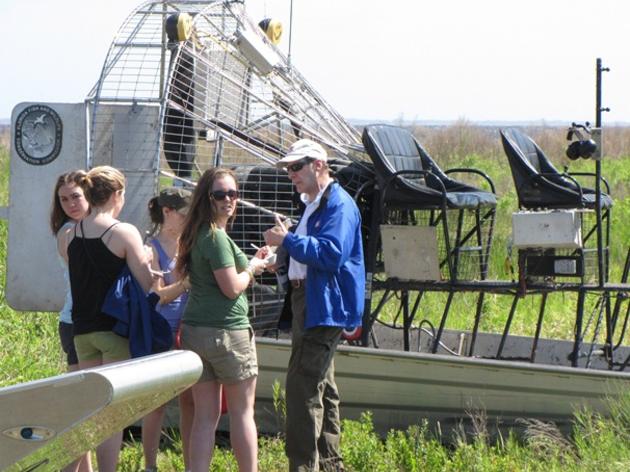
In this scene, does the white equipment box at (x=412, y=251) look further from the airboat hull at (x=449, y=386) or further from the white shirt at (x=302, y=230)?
the white shirt at (x=302, y=230)

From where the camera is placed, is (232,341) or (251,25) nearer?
(232,341)

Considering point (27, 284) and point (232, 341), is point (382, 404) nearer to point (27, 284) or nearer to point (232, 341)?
point (232, 341)

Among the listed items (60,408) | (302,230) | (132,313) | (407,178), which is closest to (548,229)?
(407,178)

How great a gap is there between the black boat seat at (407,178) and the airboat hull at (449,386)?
3.05 feet

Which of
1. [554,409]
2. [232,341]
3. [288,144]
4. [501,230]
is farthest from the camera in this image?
[501,230]

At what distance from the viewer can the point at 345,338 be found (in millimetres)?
7961

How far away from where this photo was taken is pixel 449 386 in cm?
734

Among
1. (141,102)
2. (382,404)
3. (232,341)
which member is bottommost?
(382,404)

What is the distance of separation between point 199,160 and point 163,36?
2.73ft

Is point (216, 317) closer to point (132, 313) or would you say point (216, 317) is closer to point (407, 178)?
point (132, 313)

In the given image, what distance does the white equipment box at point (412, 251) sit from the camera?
7.73m

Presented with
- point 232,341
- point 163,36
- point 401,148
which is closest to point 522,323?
point 401,148

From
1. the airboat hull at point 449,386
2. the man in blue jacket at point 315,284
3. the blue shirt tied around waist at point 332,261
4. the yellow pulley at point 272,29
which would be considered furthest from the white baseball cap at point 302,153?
the yellow pulley at point 272,29

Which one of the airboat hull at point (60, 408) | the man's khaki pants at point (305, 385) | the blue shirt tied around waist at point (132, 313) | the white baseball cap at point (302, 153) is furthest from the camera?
the man's khaki pants at point (305, 385)
